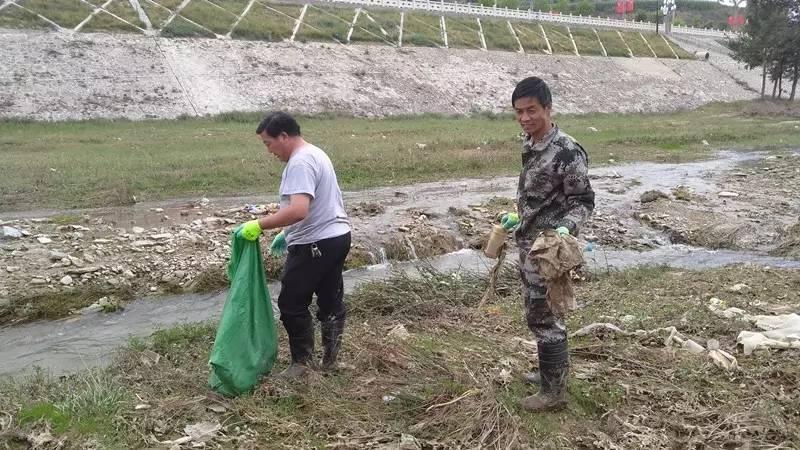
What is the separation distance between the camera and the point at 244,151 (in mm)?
17078

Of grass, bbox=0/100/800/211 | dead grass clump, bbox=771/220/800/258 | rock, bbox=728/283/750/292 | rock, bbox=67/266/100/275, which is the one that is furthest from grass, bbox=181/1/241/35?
rock, bbox=728/283/750/292

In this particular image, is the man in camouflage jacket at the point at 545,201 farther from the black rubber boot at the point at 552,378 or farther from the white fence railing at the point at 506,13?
the white fence railing at the point at 506,13

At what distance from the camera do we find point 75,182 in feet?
42.0

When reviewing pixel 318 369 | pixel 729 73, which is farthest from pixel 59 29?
pixel 729 73

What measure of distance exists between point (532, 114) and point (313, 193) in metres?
1.56

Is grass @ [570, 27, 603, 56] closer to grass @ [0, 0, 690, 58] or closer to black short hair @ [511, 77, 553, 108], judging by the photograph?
grass @ [0, 0, 690, 58]

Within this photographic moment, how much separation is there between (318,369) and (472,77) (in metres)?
34.2

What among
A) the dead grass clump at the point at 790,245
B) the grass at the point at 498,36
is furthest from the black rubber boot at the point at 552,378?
the grass at the point at 498,36

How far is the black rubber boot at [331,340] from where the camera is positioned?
4832 millimetres

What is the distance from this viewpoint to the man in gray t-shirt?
4.27m

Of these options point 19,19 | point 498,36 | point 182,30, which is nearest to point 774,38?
point 498,36

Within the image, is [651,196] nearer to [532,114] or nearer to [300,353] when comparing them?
[532,114]

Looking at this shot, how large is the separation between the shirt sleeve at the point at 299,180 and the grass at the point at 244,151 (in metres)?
8.69

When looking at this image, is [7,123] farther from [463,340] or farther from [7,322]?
[463,340]
